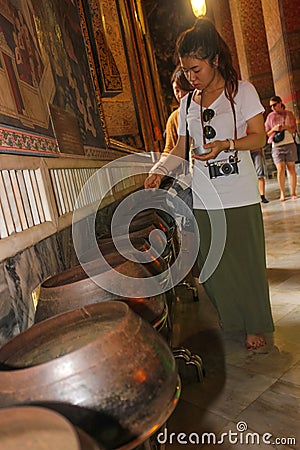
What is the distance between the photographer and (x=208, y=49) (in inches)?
88.9

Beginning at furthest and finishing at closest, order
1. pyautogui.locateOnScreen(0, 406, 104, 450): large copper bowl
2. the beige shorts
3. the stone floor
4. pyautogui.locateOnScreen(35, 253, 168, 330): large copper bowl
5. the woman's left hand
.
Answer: the beige shorts < the woman's left hand < the stone floor < pyautogui.locateOnScreen(35, 253, 168, 330): large copper bowl < pyautogui.locateOnScreen(0, 406, 104, 450): large copper bowl

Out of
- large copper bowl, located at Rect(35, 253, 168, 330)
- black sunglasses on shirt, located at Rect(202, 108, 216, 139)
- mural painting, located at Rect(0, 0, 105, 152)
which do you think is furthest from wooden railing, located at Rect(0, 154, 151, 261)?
A: black sunglasses on shirt, located at Rect(202, 108, 216, 139)

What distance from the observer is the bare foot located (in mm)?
2496

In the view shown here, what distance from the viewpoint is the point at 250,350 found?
2.49 meters

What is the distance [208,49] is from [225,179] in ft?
2.44

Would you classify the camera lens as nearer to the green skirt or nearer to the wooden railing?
the green skirt

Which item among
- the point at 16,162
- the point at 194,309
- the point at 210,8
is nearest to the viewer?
the point at 16,162

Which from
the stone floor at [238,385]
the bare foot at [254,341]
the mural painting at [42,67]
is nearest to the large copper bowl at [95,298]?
the stone floor at [238,385]

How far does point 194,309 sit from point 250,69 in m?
16.2

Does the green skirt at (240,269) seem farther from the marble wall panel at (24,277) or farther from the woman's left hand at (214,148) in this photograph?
the marble wall panel at (24,277)

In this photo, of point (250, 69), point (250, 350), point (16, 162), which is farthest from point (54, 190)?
point (250, 69)

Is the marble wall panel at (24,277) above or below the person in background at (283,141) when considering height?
below

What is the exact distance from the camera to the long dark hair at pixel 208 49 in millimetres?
2256

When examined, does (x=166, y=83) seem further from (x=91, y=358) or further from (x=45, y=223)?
(x=91, y=358)
